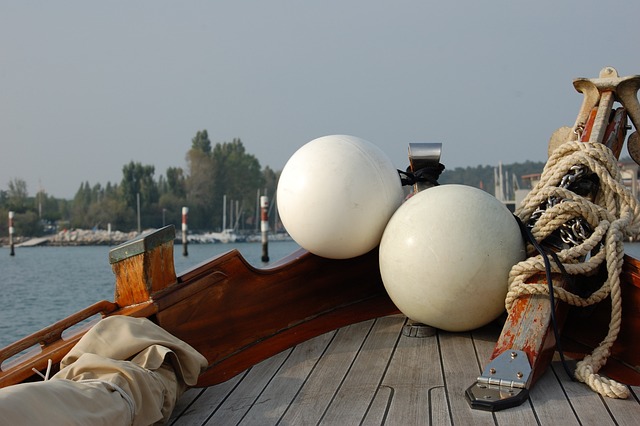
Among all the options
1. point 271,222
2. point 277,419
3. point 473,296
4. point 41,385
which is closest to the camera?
point 41,385

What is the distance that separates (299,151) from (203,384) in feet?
4.12

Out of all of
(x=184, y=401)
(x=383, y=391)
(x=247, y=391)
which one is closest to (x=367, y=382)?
(x=383, y=391)

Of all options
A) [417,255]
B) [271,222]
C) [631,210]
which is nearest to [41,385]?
[417,255]

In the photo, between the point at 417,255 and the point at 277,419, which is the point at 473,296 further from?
the point at 277,419

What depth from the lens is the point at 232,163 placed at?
9019cm

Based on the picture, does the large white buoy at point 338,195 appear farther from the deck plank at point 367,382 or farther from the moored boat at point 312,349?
the deck plank at point 367,382

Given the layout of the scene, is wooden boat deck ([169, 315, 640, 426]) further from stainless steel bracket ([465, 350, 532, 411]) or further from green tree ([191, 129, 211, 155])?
green tree ([191, 129, 211, 155])

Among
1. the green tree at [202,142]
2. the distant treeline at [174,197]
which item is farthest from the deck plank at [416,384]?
the green tree at [202,142]

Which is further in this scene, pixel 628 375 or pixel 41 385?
pixel 628 375

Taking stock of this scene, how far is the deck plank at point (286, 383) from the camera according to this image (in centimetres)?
264

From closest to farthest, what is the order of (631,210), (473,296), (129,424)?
1. (129,424)
2. (473,296)
3. (631,210)

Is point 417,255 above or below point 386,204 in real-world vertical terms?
below

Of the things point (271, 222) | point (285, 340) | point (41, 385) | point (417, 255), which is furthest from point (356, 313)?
point (271, 222)

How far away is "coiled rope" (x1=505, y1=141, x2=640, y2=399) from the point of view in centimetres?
298
